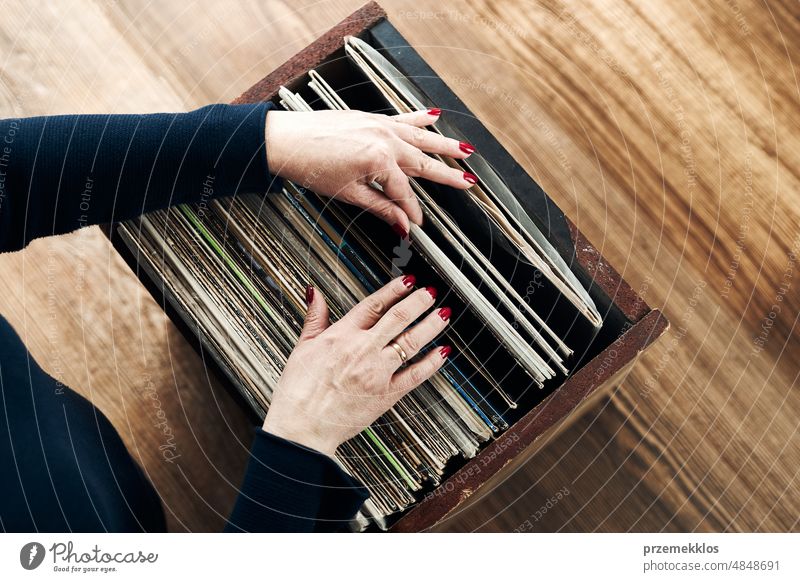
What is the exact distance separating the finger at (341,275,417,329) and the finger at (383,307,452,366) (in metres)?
0.04

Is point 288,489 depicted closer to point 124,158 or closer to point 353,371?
point 353,371

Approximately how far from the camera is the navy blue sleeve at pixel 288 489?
66 centimetres

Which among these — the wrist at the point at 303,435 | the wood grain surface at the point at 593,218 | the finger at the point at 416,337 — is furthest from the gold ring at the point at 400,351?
the wood grain surface at the point at 593,218

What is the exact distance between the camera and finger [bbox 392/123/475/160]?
0.69 m

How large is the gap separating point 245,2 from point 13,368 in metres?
0.65

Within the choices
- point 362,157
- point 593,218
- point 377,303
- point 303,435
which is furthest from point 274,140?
point 593,218

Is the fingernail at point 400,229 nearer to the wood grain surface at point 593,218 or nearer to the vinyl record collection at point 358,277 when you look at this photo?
the vinyl record collection at point 358,277

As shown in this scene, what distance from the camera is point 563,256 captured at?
716 mm

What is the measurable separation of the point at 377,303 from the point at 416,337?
55 mm

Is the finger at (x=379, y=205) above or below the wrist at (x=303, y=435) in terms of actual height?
above

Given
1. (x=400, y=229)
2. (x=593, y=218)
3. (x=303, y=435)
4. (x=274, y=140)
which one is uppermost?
(x=274, y=140)

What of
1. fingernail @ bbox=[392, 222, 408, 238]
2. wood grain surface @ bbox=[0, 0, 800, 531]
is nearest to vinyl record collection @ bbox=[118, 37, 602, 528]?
fingernail @ bbox=[392, 222, 408, 238]

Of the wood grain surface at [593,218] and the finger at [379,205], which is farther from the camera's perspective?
the wood grain surface at [593,218]
